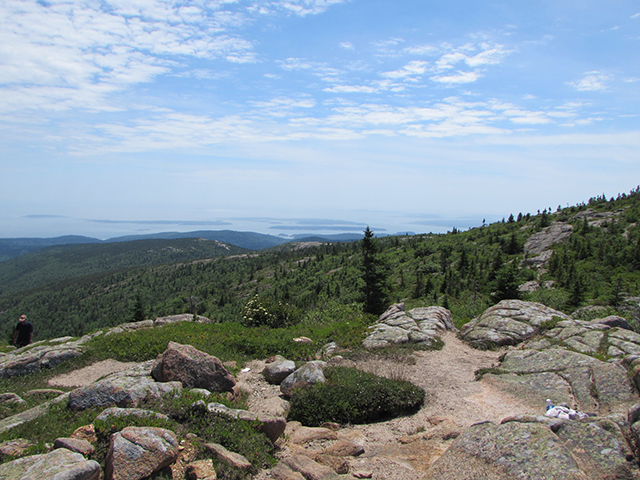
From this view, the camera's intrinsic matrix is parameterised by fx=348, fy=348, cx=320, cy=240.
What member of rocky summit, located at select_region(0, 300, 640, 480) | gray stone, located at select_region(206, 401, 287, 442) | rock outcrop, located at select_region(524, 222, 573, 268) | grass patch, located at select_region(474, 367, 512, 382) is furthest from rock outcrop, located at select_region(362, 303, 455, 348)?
rock outcrop, located at select_region(524, 222, 573, 268)

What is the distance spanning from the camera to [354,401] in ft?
28.7

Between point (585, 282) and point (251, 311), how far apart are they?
20556mm

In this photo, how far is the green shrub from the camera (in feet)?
28.3

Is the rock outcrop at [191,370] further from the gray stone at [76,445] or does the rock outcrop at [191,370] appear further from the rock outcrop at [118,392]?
the gray stone at [76,445]

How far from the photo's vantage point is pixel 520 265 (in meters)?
29.2

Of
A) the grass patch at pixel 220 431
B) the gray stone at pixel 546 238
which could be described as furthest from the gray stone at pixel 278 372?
the gray stone at pixel 546 238

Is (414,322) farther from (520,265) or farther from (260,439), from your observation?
(520,265)

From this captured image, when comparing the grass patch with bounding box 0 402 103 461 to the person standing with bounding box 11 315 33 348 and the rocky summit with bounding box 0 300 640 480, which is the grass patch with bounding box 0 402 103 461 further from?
the person standing with bounding box 11 315 33 348

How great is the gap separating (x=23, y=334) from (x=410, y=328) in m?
18.6

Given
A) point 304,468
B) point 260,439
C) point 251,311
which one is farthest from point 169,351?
point 251,311

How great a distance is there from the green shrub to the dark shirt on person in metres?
15.7

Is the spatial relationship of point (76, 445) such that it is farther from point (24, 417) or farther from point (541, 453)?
point (541, 453)

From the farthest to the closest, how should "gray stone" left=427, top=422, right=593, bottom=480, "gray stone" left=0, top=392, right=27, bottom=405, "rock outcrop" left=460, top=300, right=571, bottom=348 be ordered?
"rock outcrop" left=460, top=300, right=571, bottom=348 → "gray stone" left=0, top=392, right=27, bottom=405 → "gray stone" left=427, top=422, right=593, bottom=480

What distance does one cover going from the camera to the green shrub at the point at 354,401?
8641 millimetres
